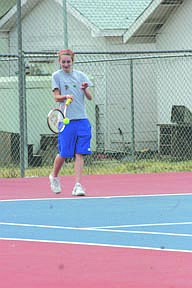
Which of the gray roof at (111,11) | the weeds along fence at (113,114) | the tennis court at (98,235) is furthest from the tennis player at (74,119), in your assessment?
the gray roof at (111,11)

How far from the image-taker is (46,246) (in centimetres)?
780

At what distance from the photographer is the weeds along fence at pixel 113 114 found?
16812 millimetres

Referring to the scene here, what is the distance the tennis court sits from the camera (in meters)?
6.47

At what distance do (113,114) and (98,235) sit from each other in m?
13.8

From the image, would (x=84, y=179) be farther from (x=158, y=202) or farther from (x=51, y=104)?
(x=51, y=104)

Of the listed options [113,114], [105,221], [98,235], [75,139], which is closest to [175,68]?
[113,114]

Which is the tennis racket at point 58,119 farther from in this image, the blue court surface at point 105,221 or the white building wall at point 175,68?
the white building wall at point 175,68

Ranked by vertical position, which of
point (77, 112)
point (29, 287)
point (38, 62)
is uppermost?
point (38, 62)

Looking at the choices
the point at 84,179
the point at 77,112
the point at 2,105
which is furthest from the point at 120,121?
the point at 77,112

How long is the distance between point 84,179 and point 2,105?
17.6 ft

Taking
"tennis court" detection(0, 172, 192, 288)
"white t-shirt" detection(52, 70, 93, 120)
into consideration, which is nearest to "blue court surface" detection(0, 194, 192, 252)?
"tennis court" detection(0, 172, 192, 288)

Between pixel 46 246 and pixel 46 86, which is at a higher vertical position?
pixel 46 86

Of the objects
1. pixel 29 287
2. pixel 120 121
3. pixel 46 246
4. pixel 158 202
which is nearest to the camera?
pixel 29 287

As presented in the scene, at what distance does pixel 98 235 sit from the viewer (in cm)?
838
